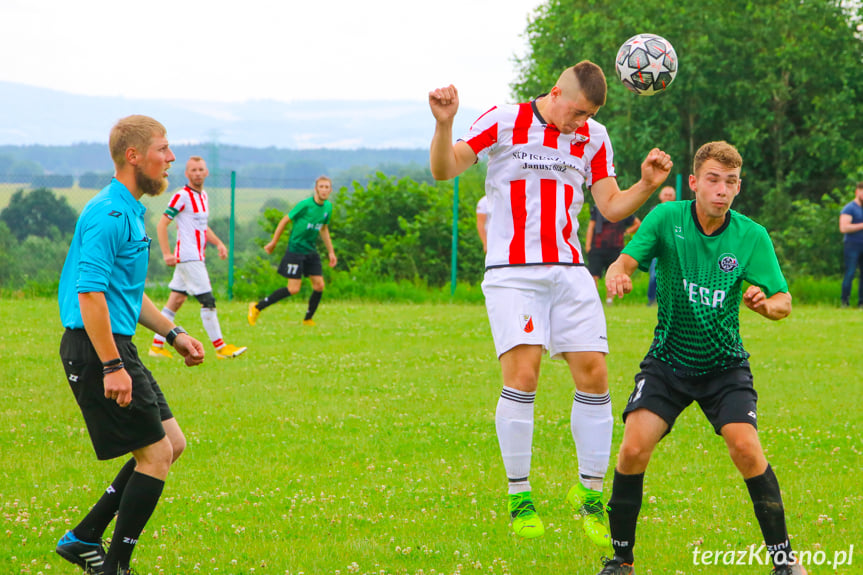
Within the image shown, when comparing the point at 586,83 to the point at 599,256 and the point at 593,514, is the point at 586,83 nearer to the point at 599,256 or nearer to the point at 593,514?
the point at 593,514

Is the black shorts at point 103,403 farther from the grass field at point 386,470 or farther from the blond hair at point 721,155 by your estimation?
the blond hair at point 721,155

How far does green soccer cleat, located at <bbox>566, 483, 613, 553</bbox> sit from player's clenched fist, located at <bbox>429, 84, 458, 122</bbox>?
2.16 metres

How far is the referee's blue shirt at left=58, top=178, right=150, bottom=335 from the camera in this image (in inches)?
160

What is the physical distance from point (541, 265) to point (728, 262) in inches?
39.0

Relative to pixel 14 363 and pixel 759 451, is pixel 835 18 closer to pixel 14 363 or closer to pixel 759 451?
pixel 14 363

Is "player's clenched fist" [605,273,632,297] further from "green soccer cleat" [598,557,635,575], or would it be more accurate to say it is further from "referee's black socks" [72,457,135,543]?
"referee's black socks" [72,457,135,543]

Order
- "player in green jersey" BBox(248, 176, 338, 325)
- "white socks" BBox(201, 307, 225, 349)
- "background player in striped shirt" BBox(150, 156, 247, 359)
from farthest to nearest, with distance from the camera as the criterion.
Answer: "player in green jersey" BBox(248, 176, 338, 325) < "background player in striped shirt" BBox(150, 156, 247, 359) < "white socks" BBox(201, 307, 225, 349)

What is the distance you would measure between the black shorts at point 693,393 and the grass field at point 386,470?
0.86 m

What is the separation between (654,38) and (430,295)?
14613mm

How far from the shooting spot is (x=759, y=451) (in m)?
4.41

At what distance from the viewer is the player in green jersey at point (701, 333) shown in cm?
444

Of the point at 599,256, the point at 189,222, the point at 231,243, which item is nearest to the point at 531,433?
the point at 189,222

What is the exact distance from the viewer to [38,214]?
2114 cm

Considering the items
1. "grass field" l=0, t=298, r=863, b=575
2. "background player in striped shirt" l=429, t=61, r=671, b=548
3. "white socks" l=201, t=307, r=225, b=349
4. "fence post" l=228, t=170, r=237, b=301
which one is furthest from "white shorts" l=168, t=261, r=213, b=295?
"fence post" l=228, t=170, r=237, b=301
